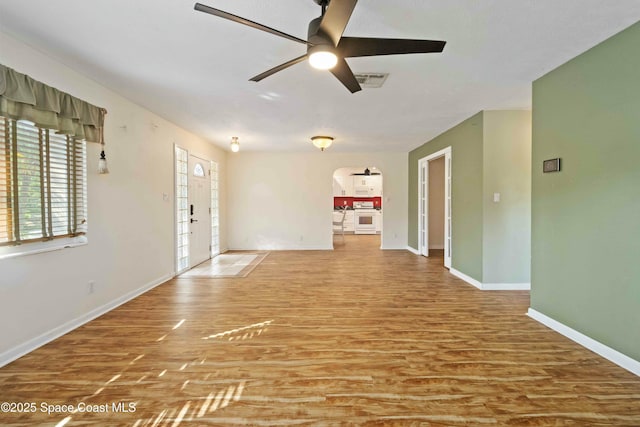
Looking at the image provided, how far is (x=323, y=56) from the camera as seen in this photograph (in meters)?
1.85

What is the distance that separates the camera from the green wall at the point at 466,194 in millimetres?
4047

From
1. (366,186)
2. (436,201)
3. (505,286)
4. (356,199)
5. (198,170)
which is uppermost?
(366,186)

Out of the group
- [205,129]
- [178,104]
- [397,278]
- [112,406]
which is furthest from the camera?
[205,129]

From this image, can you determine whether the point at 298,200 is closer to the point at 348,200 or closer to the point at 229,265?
the point at 229,265

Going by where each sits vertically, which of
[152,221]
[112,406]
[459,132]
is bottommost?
[112,406]

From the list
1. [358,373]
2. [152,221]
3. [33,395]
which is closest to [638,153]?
[358,373]

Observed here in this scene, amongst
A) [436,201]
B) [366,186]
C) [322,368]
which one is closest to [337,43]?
[322,368]

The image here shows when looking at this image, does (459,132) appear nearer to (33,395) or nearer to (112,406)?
(112,406)

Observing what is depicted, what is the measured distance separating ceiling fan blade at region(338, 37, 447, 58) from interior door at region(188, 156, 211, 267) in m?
4.20

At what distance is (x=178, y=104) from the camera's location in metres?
3.69

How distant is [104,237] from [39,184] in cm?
88

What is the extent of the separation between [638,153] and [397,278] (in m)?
3.11

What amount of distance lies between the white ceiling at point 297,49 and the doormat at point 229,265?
8.41ft

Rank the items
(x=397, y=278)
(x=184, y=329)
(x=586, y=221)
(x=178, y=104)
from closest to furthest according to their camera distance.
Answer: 1. (x=586, y=221)
2. (x=184, y=329)
3. (x=178, y=104)
4. (x=397, y=278)
